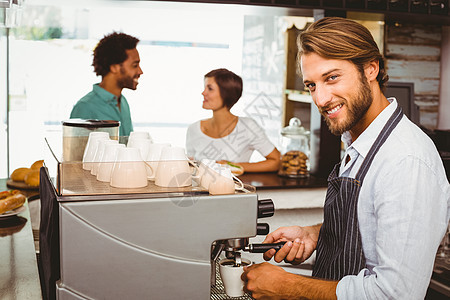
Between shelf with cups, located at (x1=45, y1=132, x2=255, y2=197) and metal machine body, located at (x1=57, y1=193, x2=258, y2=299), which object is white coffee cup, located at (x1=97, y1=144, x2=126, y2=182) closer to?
shelf with cups, located at (x1=45, y1=132, x2=255, y2=197)

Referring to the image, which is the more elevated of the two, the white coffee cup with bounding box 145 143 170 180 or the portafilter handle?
the white coffee cup with bounding box 145 143 170 180

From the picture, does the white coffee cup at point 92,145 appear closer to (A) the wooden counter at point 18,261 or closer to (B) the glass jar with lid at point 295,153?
(A) the wooden counter at point 18,261

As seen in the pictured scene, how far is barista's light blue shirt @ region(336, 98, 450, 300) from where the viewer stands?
1164 mm

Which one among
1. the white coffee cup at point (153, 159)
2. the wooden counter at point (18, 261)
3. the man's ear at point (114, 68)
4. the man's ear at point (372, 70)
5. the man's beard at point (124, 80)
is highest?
the man's ear at point (114, 68)

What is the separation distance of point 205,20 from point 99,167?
214 inches

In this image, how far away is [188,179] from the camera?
1205 mm

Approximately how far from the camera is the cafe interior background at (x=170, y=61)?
4.06 meters

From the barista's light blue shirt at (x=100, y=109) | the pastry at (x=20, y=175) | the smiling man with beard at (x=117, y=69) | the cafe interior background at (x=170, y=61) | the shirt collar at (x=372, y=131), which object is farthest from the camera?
the cafe interior background at (x=170, y=61)

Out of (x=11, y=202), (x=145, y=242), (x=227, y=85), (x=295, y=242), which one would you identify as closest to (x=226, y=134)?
(x=227, y=85)

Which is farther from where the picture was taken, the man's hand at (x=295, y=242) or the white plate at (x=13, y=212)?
the white plate at (x=13, y=212)

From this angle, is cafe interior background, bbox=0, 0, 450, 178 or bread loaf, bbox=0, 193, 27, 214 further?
cafe interior background, bbox=0, 0, 450, 178

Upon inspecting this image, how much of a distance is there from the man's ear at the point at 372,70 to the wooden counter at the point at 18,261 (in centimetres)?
104

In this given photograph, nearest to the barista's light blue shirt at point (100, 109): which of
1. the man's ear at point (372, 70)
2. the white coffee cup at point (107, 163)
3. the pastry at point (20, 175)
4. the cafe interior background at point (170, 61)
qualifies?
the pastry at point (20, 175)

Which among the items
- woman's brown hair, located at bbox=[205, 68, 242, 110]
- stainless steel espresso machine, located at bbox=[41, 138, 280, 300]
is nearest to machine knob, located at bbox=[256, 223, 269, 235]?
stainless steel espresso machine, located at bbox=[41, 138, 280, 300]
